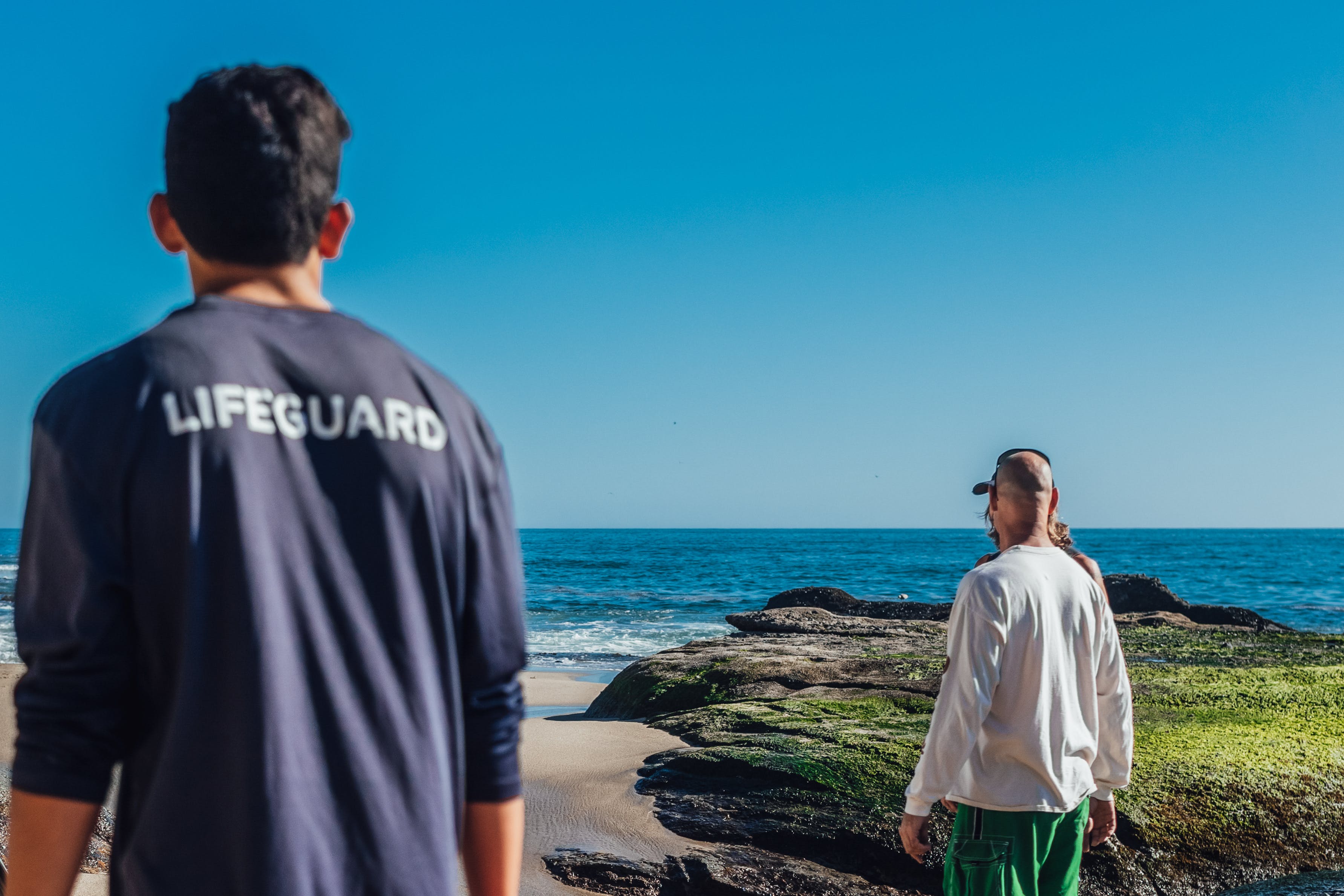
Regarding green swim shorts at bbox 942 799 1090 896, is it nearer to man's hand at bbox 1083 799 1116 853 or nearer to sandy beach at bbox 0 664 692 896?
man's hand at bbox 1083 799 1116 853

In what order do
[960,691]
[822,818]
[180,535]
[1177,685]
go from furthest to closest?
[1177,685] → [822,818] → [960,691] → [180,535]

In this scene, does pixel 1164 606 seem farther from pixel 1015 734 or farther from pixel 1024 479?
pixel 1015 734

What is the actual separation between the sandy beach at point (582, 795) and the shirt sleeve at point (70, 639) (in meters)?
3.56

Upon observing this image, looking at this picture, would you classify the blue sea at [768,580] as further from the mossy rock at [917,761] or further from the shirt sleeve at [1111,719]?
the shirt sleeve at [1111,719]

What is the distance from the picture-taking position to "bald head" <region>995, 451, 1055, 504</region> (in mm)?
3611

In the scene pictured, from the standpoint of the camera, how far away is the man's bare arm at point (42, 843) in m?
1.10

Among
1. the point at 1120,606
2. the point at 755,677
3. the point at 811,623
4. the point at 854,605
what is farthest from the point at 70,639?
the point at 1120,606

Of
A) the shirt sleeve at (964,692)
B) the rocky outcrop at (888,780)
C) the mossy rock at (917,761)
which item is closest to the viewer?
the shirt sleeve at (964,692)

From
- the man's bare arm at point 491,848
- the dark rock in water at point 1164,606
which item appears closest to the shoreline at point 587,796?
the man's bare arm at point 491,848

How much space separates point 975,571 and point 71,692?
9.45ft

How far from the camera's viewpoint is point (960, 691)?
335 centimetres

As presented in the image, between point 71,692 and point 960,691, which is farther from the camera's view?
point 960,691

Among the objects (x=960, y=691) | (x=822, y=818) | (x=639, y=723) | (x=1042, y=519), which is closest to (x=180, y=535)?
(x=960, y=691)

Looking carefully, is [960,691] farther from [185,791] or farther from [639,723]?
[639,723]
